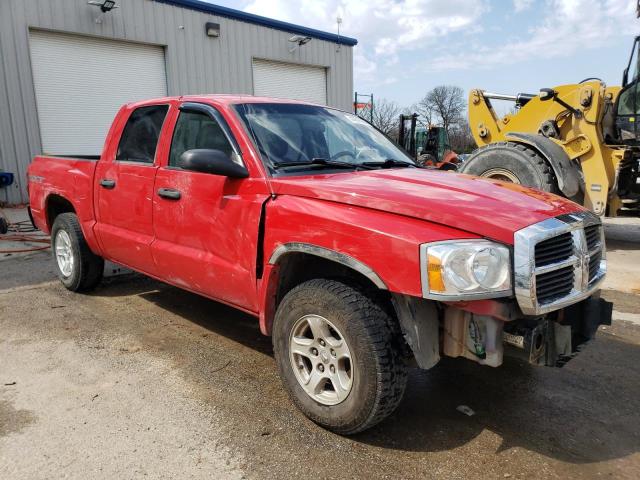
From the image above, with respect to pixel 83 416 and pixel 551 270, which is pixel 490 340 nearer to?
pixel 551 270

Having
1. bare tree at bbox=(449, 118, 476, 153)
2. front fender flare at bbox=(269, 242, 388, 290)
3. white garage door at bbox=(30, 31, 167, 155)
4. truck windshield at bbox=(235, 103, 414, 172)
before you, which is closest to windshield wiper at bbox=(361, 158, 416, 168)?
truck windshield at bbox=(235, 103, 414, 172)

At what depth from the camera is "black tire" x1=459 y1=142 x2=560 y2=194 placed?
7.38 metres

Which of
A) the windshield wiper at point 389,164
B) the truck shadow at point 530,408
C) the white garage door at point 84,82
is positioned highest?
the white garage door at point 84,82

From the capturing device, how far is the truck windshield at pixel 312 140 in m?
3.48

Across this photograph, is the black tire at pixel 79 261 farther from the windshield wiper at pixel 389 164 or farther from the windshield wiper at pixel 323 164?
the windshield wiper at pixel 389 164

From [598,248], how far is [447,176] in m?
1.01

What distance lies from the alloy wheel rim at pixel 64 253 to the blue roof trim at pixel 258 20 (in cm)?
1072

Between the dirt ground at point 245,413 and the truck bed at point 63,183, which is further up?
the truck bed at point 63,183

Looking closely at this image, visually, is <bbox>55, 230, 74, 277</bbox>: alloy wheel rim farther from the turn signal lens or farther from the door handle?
the turn signal lens

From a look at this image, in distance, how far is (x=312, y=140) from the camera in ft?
12.3

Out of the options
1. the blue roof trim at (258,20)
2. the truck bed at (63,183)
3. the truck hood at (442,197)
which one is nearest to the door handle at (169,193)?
the truck hood at (442,197)

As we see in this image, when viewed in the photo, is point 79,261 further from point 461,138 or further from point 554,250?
point 461,138

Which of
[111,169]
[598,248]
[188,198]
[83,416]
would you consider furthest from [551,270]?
[111,169]

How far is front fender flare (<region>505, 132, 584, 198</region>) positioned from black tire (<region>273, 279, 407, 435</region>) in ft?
18.4
